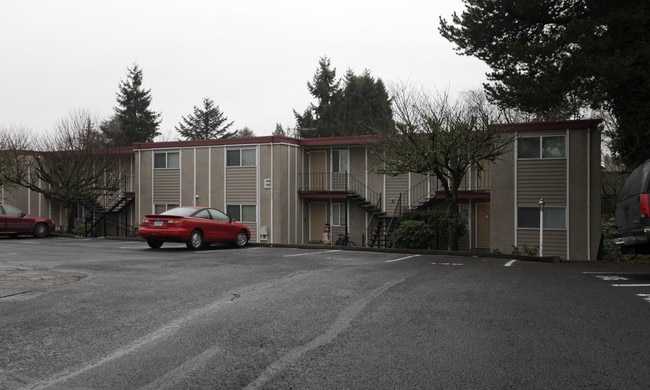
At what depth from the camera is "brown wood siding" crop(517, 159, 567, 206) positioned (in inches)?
838

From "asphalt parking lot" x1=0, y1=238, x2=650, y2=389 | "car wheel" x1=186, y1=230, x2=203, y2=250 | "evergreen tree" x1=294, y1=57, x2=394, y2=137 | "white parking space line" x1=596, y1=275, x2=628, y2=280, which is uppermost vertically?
"evergreen tree" x1=294, y1=57, x2=394, y2=137

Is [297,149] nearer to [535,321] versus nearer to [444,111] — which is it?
[444,111]

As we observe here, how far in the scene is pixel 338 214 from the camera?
28.6 m

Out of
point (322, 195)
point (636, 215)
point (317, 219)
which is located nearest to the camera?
point (636, 215)

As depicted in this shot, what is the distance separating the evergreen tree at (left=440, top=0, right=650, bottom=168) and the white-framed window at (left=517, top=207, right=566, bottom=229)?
331 centimetres

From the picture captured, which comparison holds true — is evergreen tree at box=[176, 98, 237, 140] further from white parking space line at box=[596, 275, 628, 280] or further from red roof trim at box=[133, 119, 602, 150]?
white parking space line at box=[596, 275, 628, 280]

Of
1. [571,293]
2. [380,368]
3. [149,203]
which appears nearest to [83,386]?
[380,368]

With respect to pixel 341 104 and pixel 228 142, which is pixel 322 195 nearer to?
pixel 228 142

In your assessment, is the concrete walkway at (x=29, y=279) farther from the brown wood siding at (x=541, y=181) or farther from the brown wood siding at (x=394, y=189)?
the brown wood siding at (x=394, y=189)

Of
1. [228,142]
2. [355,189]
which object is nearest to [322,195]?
[355,189]

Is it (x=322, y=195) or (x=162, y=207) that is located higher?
(x=322, y=195)

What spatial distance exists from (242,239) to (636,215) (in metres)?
12.7

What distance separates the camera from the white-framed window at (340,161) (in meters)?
28.3

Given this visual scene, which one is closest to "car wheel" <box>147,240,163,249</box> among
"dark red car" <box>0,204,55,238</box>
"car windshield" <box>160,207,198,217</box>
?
"car windshield" <box>160,207,198,217</box>
